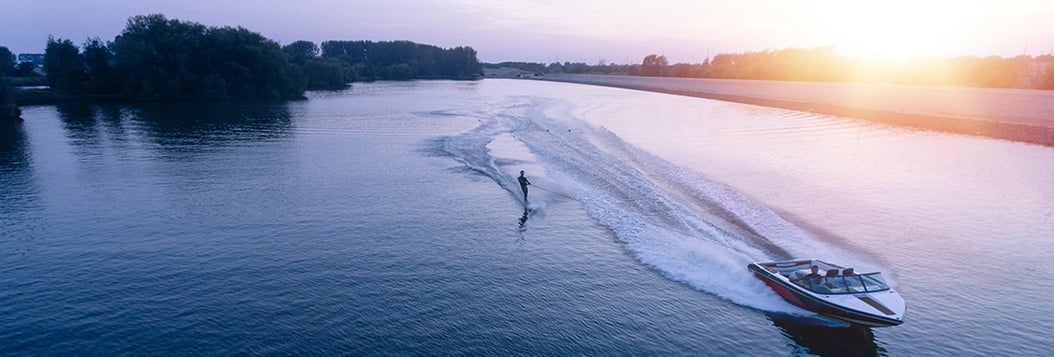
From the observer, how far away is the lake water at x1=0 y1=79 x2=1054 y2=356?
20547 millimetres

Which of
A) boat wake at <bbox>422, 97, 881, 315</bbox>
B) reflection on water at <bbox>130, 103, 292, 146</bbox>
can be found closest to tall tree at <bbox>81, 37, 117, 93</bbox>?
reflection on water at <bbox>130, 103, 292, 146</bbox>

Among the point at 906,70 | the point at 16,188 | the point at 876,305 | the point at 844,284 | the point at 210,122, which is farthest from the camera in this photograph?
the point at 906,70

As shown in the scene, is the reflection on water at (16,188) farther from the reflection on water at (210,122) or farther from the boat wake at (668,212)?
the boat wake at (668,212)

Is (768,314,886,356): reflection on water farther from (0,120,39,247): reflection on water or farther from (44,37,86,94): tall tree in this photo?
(44,37,86,94): tall tree

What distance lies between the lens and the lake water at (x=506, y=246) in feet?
67.4

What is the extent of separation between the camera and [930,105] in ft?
303

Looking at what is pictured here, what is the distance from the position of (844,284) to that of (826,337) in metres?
2.46

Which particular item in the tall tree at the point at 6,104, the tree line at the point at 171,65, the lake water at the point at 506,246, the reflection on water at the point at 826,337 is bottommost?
the reflection on water at the point at 826,337

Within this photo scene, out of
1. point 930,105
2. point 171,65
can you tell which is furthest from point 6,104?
point 930,105

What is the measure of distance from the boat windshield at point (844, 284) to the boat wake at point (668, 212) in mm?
Result: 1231

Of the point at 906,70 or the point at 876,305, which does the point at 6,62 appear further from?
the point at 906,70

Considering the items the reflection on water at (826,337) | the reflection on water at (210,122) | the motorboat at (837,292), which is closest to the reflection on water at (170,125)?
the reflection on water at (210,122)

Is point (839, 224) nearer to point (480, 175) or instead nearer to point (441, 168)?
point (480, 175)

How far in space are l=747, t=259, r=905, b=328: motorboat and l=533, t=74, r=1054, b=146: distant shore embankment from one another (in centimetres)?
6045
